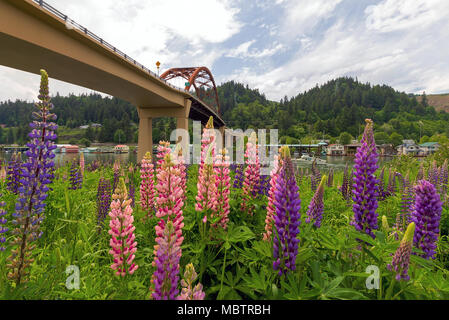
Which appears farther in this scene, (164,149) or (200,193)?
(164,149)

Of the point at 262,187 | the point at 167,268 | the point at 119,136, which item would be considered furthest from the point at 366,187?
the point at 119,136

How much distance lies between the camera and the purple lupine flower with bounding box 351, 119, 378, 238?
7.70ft

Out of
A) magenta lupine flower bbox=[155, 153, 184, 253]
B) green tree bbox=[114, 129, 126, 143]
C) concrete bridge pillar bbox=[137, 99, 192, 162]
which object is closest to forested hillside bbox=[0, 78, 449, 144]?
green tree bbox=[114, 129, 126, 143]

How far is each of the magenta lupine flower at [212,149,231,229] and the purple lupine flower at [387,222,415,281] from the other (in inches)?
67.5

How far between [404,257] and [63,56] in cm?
2185

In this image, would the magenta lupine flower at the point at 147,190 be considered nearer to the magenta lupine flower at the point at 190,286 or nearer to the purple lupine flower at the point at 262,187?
the purple lupine flower at the point at 262,187

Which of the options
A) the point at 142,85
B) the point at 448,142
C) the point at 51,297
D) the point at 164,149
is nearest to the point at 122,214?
the point at 51,297

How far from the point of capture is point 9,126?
101 metres

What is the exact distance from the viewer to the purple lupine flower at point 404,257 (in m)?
1.71

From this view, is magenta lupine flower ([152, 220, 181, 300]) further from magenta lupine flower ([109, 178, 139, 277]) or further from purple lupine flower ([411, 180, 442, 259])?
purple lupine flower ([411, 180, 442, 259])

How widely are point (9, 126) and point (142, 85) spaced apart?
11714 centimetres

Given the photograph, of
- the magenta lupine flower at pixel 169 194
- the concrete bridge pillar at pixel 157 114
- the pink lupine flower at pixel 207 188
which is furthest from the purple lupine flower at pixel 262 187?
the concrete bridge pillar at pixel 157 114
